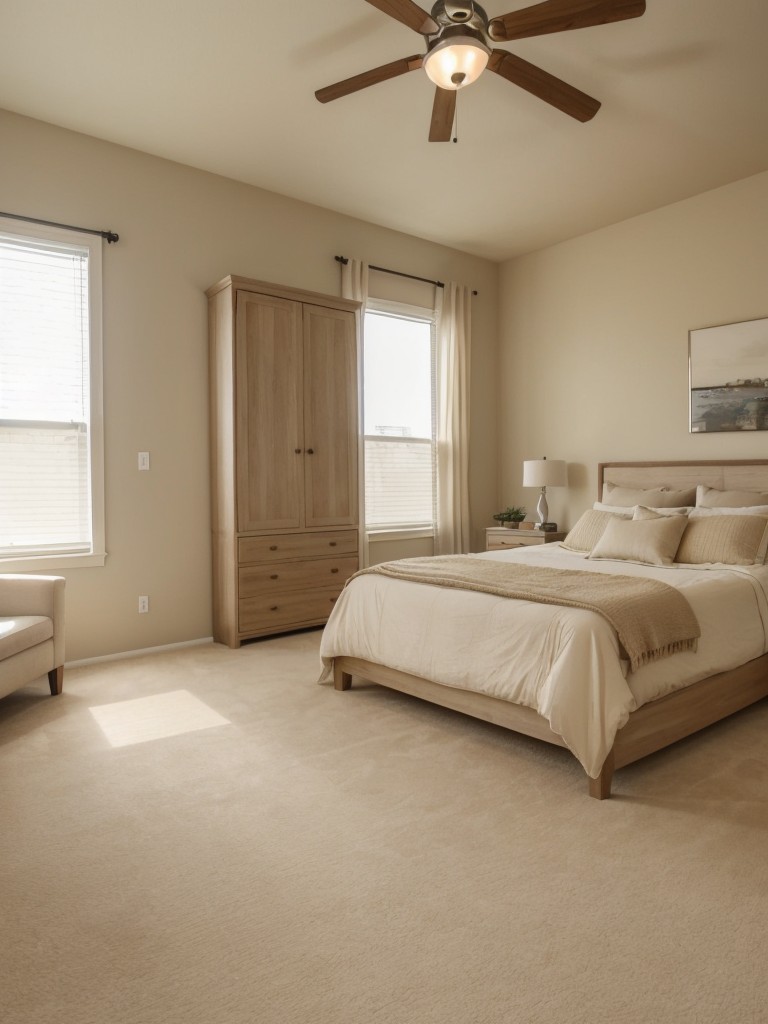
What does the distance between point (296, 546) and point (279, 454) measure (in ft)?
2.07

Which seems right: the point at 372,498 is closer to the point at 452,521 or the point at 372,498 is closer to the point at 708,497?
the point at 452,521

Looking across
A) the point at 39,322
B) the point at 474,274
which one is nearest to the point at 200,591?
the point at 39,322

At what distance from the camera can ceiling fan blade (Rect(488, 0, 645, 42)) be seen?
243 cm

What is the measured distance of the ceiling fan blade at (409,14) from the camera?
241 centimetres

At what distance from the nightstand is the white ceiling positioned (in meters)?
2.45

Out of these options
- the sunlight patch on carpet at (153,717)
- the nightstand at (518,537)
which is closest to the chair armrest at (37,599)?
the sunlight patch on carpet at (153,717)

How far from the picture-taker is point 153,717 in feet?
10.4

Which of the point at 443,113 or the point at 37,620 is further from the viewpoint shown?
the point at 37,620

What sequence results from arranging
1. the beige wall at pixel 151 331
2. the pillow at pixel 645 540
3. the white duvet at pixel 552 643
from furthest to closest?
the beige wall at pixel 151 331, the pillow at pixel 645 540, the white duvet at pixel 552 643

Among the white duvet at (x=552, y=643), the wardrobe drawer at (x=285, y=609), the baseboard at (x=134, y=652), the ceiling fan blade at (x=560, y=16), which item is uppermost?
the ceiling fan blade at (x=560, y=16)

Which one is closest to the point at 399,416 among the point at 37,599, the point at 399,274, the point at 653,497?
the point at 399,274

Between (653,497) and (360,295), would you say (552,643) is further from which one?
(360,295)

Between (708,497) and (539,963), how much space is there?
3.44 metres

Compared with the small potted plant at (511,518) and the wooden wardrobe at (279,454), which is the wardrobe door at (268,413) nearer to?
the wooden wardrobe at (279,454)
